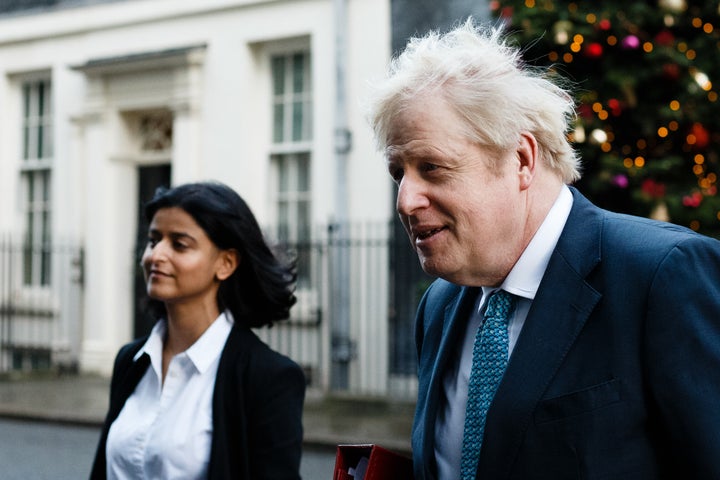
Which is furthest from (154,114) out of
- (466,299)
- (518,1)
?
(466,299)

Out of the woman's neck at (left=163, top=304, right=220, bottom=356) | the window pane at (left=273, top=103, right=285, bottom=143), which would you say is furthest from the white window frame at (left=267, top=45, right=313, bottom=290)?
the woman's neck at (left=163, top=304, right=220, bottom=356)

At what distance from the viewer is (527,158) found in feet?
6.64

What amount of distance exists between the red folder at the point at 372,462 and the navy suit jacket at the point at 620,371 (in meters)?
0.25

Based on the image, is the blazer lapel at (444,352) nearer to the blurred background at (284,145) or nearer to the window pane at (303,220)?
the blurred background at (284,145)

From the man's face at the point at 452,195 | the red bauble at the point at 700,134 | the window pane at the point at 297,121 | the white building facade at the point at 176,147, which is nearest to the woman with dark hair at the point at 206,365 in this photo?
the man's face at the point at 452,195

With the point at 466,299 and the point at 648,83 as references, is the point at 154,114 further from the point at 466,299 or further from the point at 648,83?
the point at 466,299

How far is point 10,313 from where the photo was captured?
46.1 ft

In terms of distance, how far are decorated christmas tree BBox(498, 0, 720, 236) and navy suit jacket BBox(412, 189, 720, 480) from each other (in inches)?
256

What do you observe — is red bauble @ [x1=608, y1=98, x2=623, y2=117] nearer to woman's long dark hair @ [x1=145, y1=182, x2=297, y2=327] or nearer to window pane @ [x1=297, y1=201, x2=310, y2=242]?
window pane @ [x1=297, y1=201, x2=310, y2=242]

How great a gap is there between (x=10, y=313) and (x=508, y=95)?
43.1 ft

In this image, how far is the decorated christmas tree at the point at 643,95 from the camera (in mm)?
8328

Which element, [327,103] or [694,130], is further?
[327,103]

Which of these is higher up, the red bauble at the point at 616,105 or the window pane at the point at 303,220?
the red bauble at the point at 616,105

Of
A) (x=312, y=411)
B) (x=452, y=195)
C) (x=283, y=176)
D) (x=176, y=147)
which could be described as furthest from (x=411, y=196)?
(x=176, y=147)
